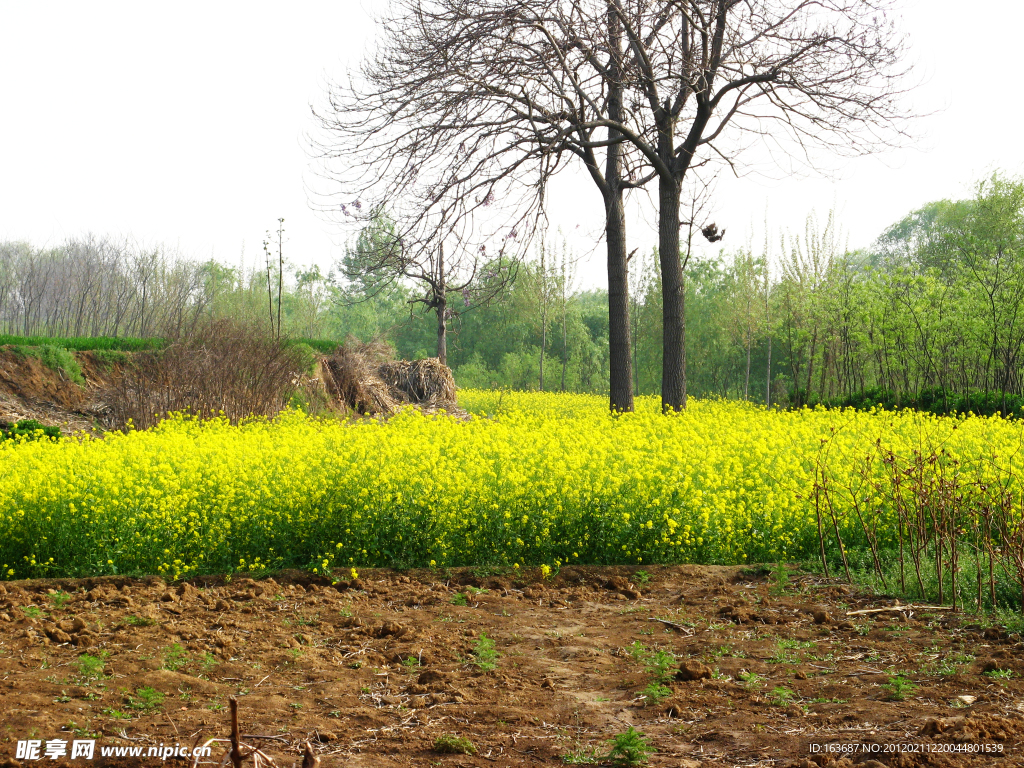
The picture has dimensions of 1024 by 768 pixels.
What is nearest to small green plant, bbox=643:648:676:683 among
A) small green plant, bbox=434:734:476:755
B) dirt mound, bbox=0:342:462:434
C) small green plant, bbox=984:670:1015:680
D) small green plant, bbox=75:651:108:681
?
small green plant, bbox=434:734:476:755

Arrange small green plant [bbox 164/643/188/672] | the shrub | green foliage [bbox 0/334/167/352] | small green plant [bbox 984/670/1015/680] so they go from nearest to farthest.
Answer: small green plant [bbox 984/670/1015/680] < small green plant [bbox 164/643/188/672] < the shrub < green foliage [bbox 0/334/167/352]

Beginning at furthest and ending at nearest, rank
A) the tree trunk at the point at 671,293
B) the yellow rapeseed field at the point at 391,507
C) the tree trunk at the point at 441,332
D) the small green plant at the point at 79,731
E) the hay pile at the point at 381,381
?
1. the tree trunk at the point at 441,332
2. the hay pile at the point at 381,381
3. the tree trunk at the point at 671,293
4. the yellow rapeseed field at the point at 391,507
5. the small green plant at the point at 79,731

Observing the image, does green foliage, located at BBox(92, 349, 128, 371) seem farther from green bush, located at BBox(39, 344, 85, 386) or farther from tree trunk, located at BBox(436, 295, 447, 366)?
tree trunk, located at BBox(436, 295, 447, 366)

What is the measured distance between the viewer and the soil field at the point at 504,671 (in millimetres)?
3109

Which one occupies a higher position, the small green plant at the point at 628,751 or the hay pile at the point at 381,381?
the hay pile at the point at 381,381

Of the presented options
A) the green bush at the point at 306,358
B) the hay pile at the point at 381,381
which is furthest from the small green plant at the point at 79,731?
the hay pile at the point at 381,381

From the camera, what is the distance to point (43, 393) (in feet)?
47.2

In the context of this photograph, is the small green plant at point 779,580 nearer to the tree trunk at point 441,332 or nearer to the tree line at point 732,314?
the tree line at point 732,314

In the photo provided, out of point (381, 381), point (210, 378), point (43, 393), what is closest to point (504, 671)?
point (210, 378)

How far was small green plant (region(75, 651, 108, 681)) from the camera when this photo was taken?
3854 millimetres

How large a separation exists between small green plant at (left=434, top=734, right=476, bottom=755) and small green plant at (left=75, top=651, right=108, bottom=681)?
182 cm

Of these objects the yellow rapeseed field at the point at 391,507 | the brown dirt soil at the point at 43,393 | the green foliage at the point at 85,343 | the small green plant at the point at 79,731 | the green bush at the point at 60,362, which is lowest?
the small green plant at the point at 79,731

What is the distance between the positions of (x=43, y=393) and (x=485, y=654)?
1319cm

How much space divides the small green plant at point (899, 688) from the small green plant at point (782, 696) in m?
0.42
